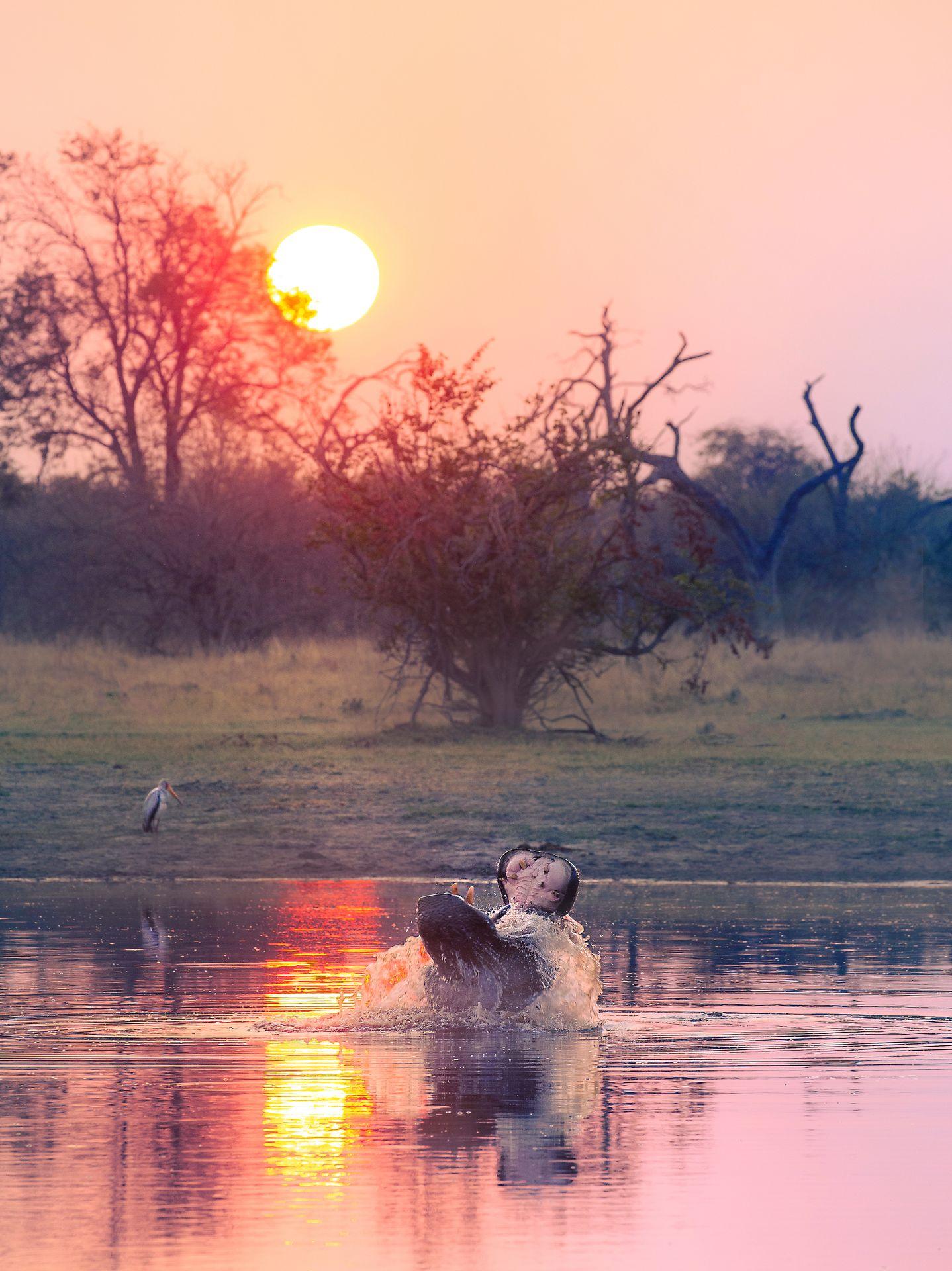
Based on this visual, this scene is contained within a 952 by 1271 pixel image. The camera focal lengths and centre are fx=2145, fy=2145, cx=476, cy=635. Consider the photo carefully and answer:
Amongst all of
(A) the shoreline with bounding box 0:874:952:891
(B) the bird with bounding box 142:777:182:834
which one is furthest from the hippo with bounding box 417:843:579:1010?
(B) the bird with bounding box 142:777:182:834

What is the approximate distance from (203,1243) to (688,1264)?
1.10m

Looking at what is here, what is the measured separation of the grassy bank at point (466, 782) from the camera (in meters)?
15.5

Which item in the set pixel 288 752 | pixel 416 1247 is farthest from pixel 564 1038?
pixel 288 752

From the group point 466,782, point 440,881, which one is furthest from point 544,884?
point 466,782

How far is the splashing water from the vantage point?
845 centimetres

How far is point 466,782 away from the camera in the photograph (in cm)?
1855

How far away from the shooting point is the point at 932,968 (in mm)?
10211

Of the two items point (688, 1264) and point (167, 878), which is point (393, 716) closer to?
point (167, 878)

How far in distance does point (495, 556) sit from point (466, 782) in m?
5.90

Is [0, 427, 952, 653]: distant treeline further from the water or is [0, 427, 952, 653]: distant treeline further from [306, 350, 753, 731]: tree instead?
the water

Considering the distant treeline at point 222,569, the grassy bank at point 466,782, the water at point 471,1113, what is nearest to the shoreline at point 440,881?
the grassy bank at point 466,782

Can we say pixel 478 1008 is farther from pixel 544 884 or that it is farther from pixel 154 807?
pixel 154 807

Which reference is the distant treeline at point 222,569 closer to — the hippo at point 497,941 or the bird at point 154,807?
the bird at point 154,807

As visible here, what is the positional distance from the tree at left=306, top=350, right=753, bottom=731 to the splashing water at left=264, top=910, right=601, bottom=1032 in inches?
583
